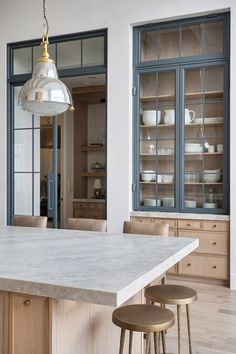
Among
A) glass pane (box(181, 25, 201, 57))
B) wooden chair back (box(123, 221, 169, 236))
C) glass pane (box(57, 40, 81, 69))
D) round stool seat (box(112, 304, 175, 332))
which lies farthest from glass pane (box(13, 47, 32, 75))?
round stool seat (box(112, 304, 175, 332))

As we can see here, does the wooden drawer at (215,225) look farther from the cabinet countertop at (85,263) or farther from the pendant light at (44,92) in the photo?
the pendant light at (44,92)

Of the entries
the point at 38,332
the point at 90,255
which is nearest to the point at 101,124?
the point at 90,255

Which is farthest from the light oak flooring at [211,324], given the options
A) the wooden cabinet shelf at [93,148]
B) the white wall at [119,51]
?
the wooden cabinet shelf at [93,148]

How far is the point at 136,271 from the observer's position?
5.46ft

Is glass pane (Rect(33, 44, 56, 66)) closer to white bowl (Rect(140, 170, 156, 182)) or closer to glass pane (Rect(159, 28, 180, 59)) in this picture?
glass pane (Rect(159, 28, 180, 59))

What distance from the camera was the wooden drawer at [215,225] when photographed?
14.5ft

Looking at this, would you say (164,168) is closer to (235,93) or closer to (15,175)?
(235,93)

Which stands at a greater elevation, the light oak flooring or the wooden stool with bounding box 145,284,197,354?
the wooden stool with bounding box 145,284,197,354

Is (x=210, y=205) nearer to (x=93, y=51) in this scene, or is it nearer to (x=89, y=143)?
(x=93, y=51)

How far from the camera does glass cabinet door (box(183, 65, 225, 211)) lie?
15.3 feet

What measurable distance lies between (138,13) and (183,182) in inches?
87.5

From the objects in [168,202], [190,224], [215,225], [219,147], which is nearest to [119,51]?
[219,147]

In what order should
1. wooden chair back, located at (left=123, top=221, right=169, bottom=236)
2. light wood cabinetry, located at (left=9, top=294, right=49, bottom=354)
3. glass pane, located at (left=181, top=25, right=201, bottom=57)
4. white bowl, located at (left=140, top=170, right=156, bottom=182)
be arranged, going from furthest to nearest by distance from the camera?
white bowl, located at (left=140, top=170, right=156, bottom=182)
glass pane, located at (left=181, top=25, right=201, bottom=57)
wooden chair back, located at (left=123, top=221, right=169, bottom=236)
light wood cabinetry, located at (left=9, top=294, right=49, bottom=354)

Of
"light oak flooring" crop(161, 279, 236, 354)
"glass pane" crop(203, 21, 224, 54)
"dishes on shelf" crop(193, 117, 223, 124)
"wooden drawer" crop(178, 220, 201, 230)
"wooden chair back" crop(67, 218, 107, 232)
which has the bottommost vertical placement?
"light oak flooring" crop(161, 279, 236, 354)
